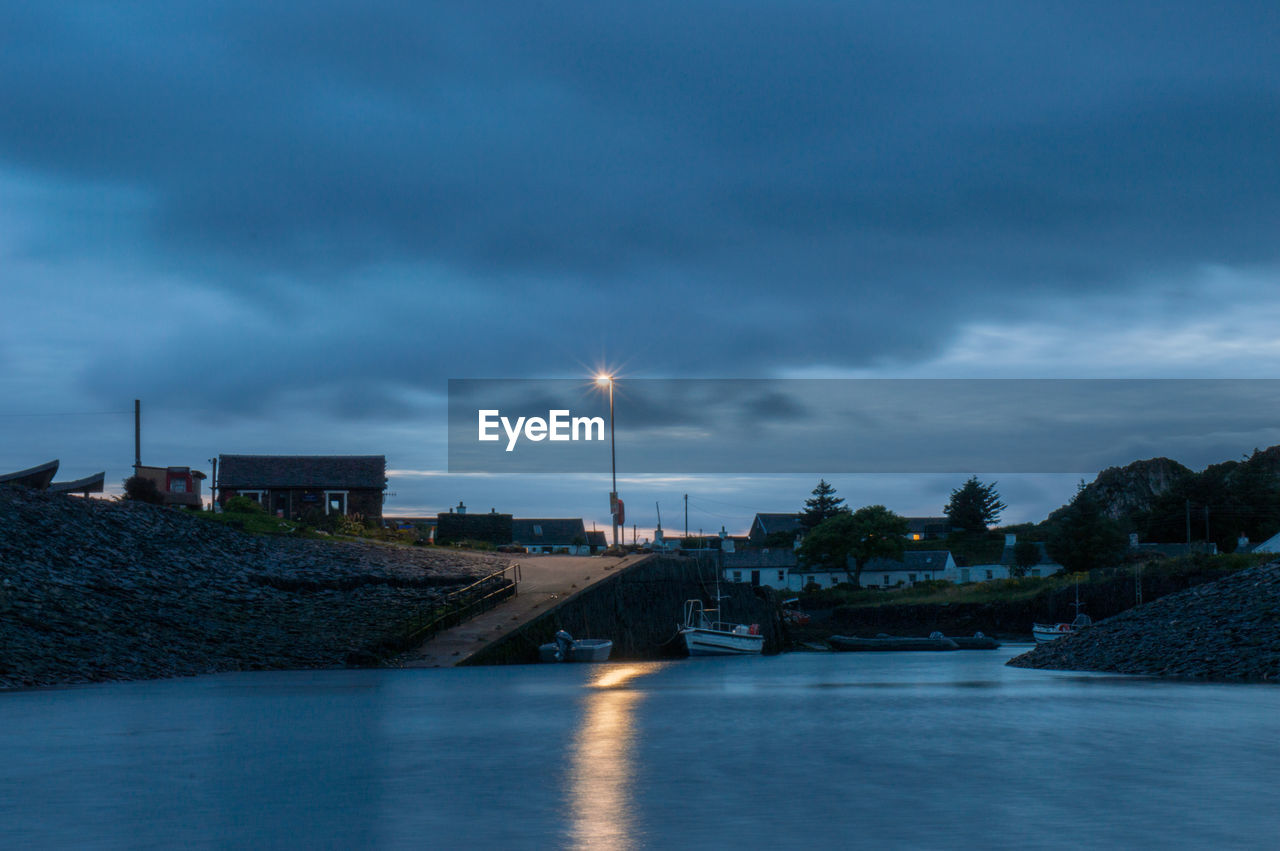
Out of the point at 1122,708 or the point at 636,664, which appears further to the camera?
the point at 636,664

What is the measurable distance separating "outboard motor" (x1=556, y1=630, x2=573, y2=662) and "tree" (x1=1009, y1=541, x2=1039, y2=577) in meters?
94.8

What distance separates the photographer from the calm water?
502 inches

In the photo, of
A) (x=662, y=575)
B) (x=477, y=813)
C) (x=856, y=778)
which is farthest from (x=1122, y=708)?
(x=662, y=575)

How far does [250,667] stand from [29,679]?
920 centimetres

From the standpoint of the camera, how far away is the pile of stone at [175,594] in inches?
1485

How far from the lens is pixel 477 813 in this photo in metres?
14.2

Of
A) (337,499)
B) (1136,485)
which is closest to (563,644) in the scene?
(337,499)

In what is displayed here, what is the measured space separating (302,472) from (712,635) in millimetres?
44065

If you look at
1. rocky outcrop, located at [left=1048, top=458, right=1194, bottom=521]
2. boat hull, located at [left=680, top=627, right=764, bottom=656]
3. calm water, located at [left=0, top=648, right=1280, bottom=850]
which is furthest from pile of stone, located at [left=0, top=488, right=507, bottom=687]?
rocky outcrop, located at [left=1048, top=458, right=1194, bottom=521]

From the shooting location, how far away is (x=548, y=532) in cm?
14475

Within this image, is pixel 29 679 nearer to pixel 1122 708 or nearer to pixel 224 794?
pixel 224 794

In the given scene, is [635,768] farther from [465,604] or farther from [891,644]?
[891,644]

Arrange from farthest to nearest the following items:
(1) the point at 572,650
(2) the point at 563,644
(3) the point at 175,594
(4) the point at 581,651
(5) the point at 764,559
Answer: (5) the point at 764,559, (4) the point at 581,651, (1) the point at 572,650, (2) the point at 563,644, (3) the point at 175,594

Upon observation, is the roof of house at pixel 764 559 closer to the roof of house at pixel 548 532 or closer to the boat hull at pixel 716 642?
the roof of house at pixel 548 532
